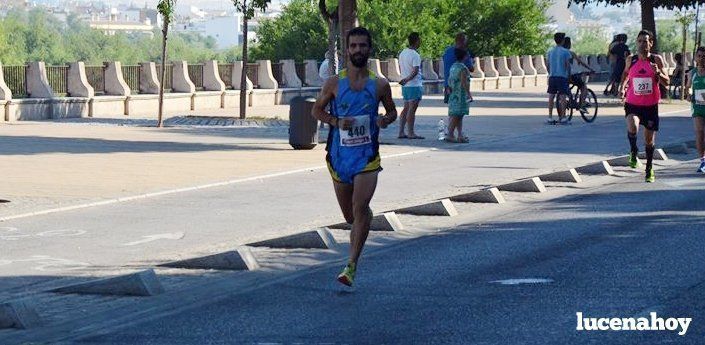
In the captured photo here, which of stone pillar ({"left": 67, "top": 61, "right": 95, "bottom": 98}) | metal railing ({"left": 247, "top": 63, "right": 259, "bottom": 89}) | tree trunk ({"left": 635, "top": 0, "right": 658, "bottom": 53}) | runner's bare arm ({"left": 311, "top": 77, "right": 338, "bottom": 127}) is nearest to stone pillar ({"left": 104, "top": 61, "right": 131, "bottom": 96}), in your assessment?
stone pillar ({"left": 67, "top": 61, "right": 95, "bottom": 98})

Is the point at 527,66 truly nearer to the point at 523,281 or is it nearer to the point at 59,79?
the point at 59,79

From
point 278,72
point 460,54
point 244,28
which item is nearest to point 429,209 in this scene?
point 460,54

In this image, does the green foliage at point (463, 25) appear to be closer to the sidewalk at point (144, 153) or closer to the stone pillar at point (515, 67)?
the stone pillar at point (515, 67)

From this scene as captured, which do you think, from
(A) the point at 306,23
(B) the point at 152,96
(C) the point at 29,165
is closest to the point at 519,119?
(B) the point at 152,96

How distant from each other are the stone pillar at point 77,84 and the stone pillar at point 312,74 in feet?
40.9

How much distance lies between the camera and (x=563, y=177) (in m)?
20.6

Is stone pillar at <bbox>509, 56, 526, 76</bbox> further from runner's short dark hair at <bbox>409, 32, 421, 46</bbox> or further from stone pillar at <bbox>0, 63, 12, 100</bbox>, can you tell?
runner's short dark hair at <bbox>409, 32, 421, 46</bbox>

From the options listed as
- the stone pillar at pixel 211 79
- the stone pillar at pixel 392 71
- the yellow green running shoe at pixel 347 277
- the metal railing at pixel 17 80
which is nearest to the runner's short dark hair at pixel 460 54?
the metal railing at pixel 17 80

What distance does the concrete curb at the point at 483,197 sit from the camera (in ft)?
58.6

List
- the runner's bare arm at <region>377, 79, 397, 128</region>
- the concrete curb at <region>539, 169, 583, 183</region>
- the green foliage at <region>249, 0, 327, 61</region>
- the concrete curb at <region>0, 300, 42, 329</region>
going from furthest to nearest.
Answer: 1. the green foliage at <region>249, 0, 327, 61</region>
2. the concrete curb at <region>539, 169, 583, 183</region>
3. the runner's bare arm at <region>377, 79, 397, 128</region>
4. the concrete curb at <region>0, 300, 42, 329</region>

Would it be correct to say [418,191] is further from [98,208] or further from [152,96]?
[152,96]

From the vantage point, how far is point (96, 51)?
194875 millimetres

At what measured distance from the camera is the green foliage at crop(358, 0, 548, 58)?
78.6 metres

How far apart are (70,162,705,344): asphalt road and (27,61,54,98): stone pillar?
22039 mm
